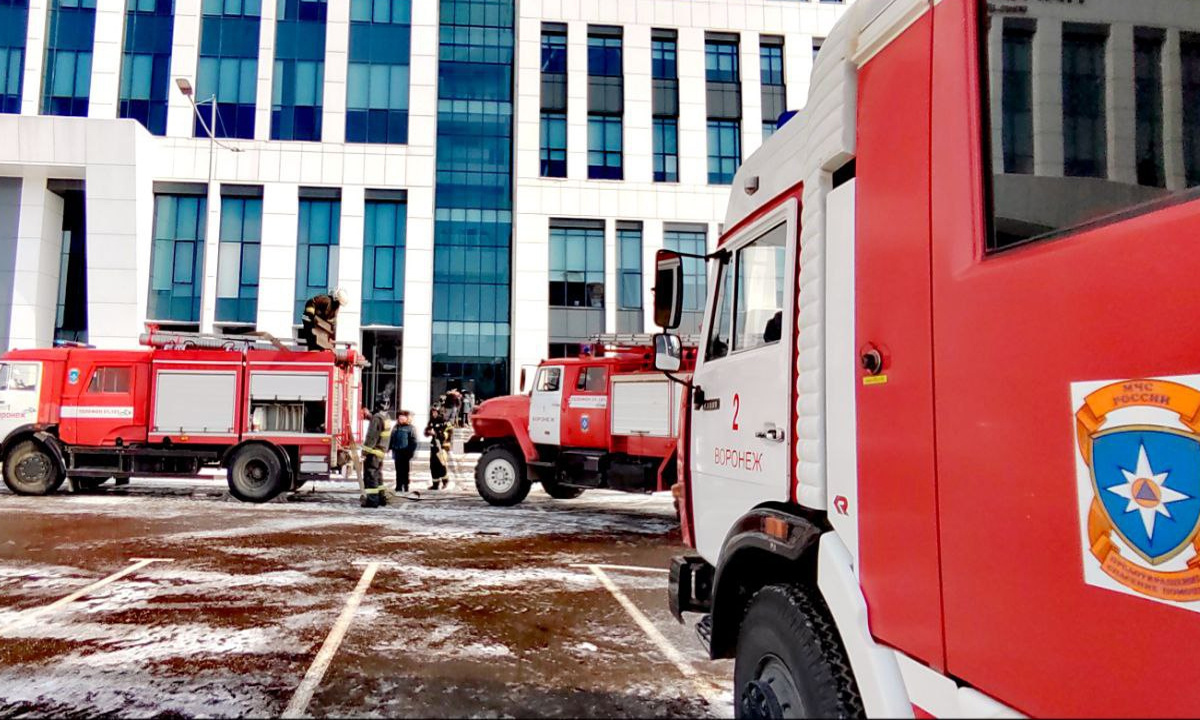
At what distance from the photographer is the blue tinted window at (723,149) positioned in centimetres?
3000

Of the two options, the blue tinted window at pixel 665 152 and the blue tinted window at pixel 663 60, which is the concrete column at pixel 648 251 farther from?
the blue tinted window at pixel 663 60

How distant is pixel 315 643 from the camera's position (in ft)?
16.3

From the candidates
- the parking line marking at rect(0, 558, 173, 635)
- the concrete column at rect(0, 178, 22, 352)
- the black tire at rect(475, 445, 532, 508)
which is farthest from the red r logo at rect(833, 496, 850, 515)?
the concrete column at rect(0, 178, 22, 352)

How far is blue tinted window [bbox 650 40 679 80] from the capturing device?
30078mm

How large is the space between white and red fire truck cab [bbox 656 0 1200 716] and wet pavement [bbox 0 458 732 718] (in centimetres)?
211

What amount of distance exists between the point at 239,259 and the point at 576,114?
14.6 metres

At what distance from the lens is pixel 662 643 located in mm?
5090

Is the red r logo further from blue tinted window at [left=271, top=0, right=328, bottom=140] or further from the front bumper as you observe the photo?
blue tinted window at [left=271, top=0, right=328, bottom=140]

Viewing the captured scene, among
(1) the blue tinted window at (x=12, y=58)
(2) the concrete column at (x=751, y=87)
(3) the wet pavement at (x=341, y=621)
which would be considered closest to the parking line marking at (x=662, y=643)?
(3) the wet pavement at (x=341, y=621)

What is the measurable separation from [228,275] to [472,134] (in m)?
11.3

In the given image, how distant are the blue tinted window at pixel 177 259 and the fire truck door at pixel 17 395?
1487 centimetres

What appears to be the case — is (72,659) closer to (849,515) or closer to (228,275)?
(849,515)

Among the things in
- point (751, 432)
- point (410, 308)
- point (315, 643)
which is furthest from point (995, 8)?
point (410, 308)

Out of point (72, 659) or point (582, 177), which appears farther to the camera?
point (582, 177)
